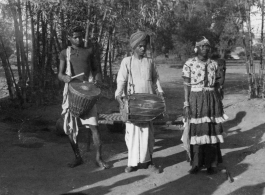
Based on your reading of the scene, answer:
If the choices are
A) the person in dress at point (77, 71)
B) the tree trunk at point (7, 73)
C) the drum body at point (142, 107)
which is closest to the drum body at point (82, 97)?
the person in dress at point (77, 71)

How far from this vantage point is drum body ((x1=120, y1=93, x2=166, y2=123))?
5.00 m

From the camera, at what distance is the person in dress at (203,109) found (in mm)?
5094

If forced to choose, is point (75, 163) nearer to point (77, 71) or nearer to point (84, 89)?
point (84, 89)

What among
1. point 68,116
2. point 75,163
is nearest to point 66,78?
point 68,116

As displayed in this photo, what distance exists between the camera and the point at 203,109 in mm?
5098

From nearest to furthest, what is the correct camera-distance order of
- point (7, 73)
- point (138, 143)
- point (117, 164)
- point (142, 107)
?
1. point (142, 107)
2. point (138, 143)
3. point (117, 164)
4. point (7, 73)

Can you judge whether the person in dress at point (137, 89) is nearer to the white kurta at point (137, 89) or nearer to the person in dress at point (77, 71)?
the white kurta at point (137, 89)

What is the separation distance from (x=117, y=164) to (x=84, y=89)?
118cm

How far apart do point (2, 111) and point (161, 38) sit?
18230mm

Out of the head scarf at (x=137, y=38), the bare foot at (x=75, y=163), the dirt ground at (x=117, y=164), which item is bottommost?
the dirt ground at (x=117, y=164)

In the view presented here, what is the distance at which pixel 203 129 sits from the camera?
5109 millimetres

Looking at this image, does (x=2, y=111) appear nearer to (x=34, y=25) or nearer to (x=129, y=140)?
(x=34, y=25)

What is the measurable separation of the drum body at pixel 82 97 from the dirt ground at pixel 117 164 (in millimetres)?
798

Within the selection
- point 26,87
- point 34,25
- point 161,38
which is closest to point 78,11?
point 34,25
